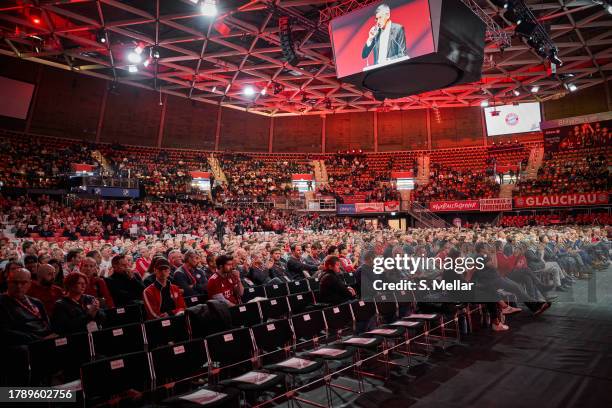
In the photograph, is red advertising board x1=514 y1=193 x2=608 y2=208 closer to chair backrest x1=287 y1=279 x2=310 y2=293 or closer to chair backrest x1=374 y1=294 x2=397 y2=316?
chair backrest x1=374 y1=294 x2=397 y2=316

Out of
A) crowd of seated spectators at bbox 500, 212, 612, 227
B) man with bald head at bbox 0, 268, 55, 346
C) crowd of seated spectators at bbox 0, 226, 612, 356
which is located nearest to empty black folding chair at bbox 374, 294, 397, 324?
crowd of seated spectators at bbox 0, 226, 612, 356

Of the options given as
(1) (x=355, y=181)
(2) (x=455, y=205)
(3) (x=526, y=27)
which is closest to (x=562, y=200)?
(2) (x=455, y=205)

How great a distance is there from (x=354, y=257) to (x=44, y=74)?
2157 cm

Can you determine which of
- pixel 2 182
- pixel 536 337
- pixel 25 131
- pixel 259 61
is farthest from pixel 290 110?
pixel 536 337

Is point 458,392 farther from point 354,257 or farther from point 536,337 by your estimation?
point 354,257

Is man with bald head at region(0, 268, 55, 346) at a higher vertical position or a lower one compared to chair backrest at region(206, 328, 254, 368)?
higher

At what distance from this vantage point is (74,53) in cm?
1973

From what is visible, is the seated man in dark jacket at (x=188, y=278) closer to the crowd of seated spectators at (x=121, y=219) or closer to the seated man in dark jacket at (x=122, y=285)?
the seated man in dark jacket at (x=122, y=285)

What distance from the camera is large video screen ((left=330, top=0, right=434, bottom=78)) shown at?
7102 mm

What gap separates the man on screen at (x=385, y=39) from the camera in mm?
7473

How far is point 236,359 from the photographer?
4258 millimetres

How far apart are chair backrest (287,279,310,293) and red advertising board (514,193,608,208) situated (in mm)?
21680

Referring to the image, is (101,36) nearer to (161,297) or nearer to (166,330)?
(161,297)

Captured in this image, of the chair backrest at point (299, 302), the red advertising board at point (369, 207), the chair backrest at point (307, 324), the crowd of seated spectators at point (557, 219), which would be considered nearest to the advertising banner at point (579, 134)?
the crowd of seated spectators at point (557, 219)
